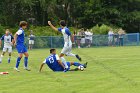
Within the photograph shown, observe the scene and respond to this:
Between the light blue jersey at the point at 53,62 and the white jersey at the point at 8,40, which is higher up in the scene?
the white jersey at the point at 8,40

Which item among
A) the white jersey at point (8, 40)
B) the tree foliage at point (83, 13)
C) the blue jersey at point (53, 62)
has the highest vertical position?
the tree foliage at point (83, 13)

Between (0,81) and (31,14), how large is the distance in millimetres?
43530

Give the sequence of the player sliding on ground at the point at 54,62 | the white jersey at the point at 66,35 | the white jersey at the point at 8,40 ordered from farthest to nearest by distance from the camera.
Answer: the white jersey at the point at 8,40 → the white jersey at the point at 66,35 → the player sliding on ground at the point at 54,62

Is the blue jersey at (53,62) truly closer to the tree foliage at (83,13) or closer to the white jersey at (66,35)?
the white jersey at (66,35)

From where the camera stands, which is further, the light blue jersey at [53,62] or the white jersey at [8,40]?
the white jersey at [8,40]

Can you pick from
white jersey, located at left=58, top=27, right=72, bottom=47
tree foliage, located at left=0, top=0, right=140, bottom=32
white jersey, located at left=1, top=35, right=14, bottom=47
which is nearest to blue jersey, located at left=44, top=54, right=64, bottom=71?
white jersey, located at left=58, top=27, right=72, bottom=47

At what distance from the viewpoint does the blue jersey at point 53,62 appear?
18266mm

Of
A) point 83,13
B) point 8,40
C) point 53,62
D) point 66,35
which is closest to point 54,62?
point 53,62

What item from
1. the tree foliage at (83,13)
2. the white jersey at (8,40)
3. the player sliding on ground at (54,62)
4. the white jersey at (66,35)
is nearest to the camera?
the player sliding on ground at (54,62)

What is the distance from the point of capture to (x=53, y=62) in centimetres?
1833

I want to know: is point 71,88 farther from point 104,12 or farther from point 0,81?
point 104,12

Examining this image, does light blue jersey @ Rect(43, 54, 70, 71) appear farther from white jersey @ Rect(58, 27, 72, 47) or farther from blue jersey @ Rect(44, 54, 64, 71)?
white jersey @ Rect(58, 27, 72, 47)

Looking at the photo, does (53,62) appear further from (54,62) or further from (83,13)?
(83,13)

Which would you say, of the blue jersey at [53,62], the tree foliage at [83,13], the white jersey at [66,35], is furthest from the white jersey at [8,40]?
the tree foliage at [83,13]
